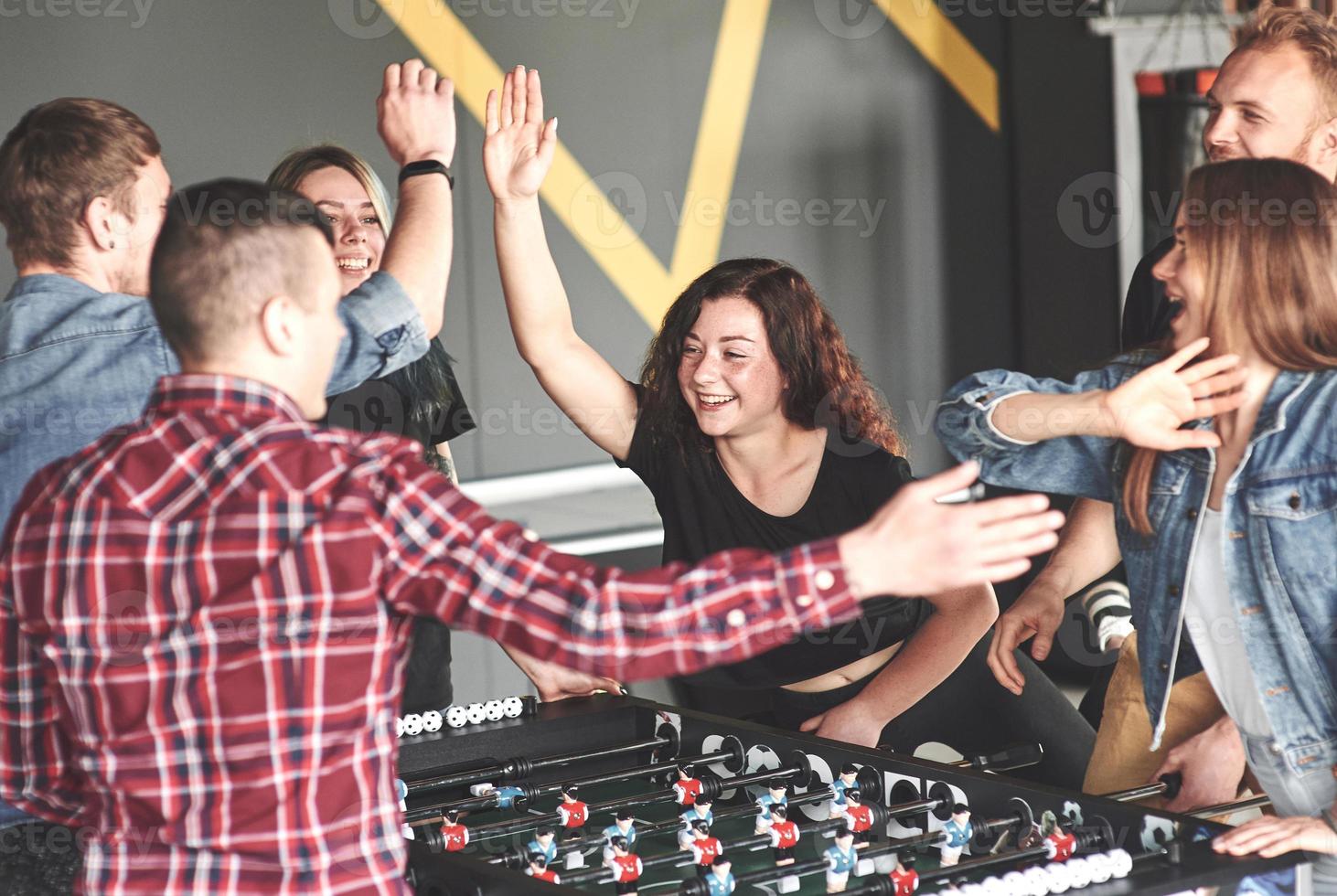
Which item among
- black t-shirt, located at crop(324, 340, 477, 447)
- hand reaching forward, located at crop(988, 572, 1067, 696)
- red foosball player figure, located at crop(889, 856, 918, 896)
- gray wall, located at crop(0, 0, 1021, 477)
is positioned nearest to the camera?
red foosball player figure, located at crop(889, 856, 918, 896)

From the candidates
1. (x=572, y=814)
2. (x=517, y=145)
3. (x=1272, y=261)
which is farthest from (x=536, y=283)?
(x=1272, y=261)

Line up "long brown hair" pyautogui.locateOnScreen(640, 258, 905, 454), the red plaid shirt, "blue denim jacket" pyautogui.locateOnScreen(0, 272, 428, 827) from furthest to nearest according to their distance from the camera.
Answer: "long brown hair" pyautogui.locateOnScreen(640, 258, 905, 454), "blue denim jacket" pyautogui.locateOnScreen(0, 272, 428, 827), the red plaid shirt

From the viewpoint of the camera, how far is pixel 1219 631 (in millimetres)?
2057

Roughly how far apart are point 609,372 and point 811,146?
8.57 ft

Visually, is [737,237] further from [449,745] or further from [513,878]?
[513,878]

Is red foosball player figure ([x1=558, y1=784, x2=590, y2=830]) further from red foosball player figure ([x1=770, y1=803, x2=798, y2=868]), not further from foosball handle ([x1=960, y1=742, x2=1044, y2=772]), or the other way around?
foosball handle ([x1=960, y1=742, x2=1044, y2=772])

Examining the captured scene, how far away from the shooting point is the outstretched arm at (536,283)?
2578 mm

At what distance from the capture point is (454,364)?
4.53 metres

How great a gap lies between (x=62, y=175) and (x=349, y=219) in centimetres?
110

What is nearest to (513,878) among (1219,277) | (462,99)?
(1219,277)

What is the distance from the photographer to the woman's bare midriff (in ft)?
9.01

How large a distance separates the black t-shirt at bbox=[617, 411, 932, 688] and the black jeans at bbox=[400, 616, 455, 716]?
569 millimetres

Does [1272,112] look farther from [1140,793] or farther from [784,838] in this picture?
[784,838]

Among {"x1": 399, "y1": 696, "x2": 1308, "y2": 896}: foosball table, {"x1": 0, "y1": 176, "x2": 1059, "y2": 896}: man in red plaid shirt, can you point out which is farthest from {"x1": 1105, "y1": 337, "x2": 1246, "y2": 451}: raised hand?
{"x1": 0, "y1": 176, "x2": 1059, "y2": 896}: man in red plaid shirt
